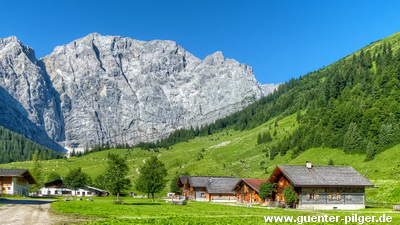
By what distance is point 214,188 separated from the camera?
111062 millimetres

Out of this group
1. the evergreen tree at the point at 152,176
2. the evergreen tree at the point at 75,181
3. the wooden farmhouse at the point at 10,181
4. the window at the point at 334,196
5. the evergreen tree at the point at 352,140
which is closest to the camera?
the window at the point at 334,196

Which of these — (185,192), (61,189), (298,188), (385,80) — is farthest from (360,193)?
(61,189)

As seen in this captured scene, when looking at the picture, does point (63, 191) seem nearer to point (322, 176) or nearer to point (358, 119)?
point (322, 176)

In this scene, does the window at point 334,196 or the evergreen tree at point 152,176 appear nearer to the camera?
the window at point 334,196

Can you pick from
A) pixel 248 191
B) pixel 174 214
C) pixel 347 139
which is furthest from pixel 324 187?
pixel 347 139

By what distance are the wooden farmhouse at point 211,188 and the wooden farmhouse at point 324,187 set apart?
35960 mm

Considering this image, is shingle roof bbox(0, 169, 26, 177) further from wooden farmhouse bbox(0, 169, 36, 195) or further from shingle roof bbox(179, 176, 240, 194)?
shingle roof bbox(179, 176, 240, 194)

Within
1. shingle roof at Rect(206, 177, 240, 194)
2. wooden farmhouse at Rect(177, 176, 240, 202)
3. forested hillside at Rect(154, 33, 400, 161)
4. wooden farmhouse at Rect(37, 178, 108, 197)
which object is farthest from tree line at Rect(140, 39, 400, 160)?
wooden farmhouse at Rect(37, 178, 108, 197)

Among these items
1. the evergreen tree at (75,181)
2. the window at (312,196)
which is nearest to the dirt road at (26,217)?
the window at (312,196)

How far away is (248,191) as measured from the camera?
95.1 meters

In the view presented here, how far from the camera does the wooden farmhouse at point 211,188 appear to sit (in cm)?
11056

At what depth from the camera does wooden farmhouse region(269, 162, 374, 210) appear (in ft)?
234

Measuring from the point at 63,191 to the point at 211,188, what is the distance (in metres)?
62.2

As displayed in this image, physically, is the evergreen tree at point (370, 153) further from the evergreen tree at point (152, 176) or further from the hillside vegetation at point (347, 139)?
the evergreen tree at point (152, 176)
